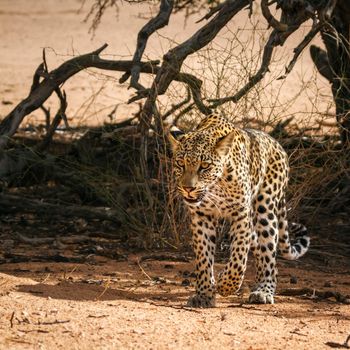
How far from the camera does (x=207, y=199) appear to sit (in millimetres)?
7711

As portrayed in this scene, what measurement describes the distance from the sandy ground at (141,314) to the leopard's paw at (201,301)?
10 centimetres

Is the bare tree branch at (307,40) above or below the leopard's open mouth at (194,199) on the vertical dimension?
above

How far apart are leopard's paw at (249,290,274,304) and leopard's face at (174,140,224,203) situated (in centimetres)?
101

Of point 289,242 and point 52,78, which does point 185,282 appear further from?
point 52,78

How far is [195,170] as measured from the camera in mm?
7547

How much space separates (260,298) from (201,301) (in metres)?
0.52

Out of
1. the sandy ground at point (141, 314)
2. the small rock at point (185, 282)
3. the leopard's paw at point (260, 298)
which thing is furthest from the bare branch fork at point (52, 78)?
the leopard's paw at point (260, 298)

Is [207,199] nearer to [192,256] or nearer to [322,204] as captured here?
[192,256]

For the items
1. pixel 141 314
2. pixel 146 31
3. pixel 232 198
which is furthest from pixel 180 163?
pixel 146 31

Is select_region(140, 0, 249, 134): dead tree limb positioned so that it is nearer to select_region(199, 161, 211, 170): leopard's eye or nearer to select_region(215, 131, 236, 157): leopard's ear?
select_region(215, 131, 236, 157): leopard's ear

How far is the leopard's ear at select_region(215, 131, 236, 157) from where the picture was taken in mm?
7662

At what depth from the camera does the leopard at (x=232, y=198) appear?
7.61m

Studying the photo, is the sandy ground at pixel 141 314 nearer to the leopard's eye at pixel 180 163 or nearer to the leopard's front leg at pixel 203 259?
the leopard's front leg at pixel 203 259

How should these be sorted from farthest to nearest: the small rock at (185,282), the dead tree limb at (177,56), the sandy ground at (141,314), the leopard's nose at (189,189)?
the dead tree limb at (177,56)
the small rock at (185,282)
the leopard's nose at (189,189)
the sandy ground at (141,314)
